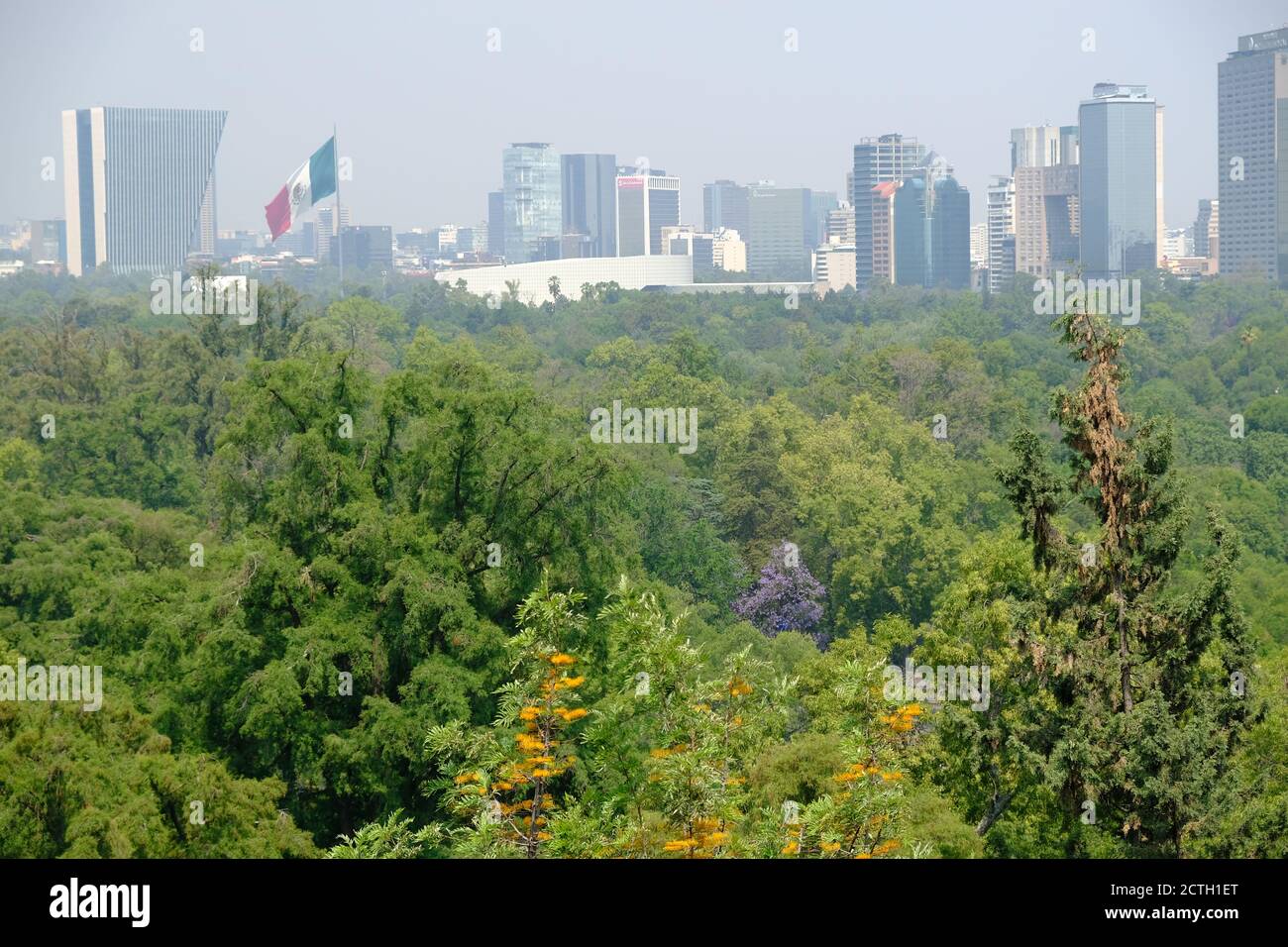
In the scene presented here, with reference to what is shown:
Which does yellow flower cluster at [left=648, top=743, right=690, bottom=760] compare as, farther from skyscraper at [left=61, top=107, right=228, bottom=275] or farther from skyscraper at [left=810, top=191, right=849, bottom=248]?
skyscraper at [left=810, top=191, right=849, bottom=248]

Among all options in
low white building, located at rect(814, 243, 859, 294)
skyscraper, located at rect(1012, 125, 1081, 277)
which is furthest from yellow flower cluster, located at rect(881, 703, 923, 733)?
low white building, located at rect(814, 243, 859, 294)

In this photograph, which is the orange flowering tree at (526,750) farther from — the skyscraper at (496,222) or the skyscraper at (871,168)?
the skyscraper at (871,168)

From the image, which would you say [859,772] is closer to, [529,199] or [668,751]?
[668,751]

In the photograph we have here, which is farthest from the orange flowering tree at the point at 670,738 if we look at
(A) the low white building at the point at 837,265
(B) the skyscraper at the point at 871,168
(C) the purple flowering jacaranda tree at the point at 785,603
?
(A) the low white building at the point at 837,265

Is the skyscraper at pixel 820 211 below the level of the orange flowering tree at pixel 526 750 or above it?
above

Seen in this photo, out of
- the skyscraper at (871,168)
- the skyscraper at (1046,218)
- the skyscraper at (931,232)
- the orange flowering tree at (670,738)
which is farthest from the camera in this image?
the skyscraper at (871,168)

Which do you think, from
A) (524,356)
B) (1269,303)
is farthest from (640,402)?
(1269,303)
